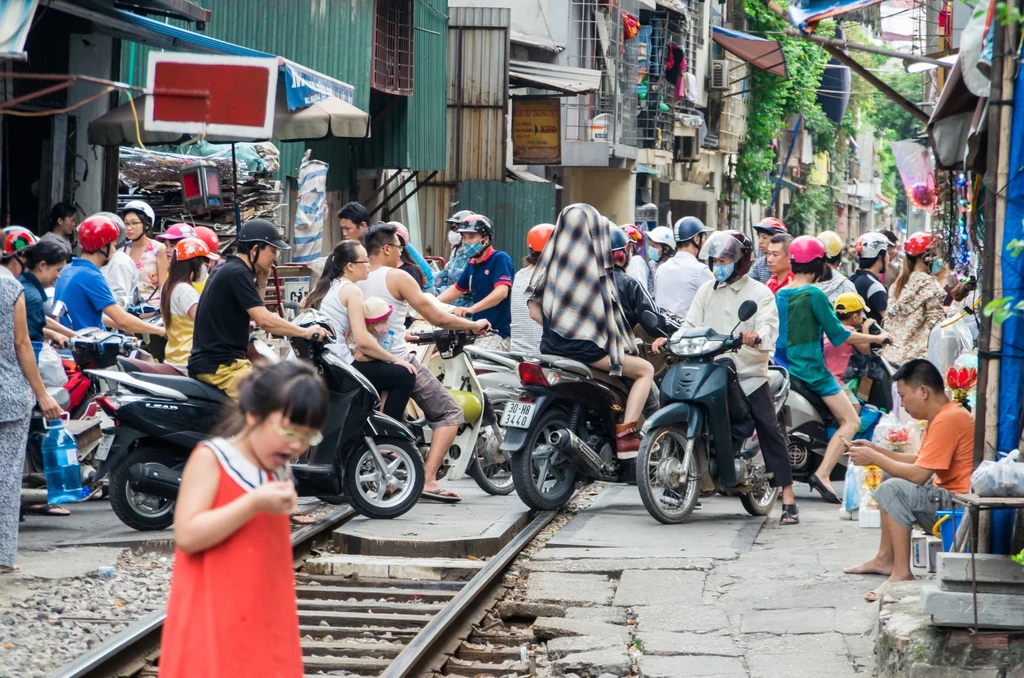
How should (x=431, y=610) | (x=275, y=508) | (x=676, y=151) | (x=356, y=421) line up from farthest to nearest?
(x=676, y=151)
(x=356, y=421)
(x=431, y=610)
(x=275, y=508)

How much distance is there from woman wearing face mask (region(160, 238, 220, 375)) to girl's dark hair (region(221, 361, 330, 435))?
5.71 m

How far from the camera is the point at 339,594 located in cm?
761

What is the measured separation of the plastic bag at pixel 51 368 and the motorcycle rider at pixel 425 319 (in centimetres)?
200

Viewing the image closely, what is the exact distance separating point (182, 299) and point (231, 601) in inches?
233

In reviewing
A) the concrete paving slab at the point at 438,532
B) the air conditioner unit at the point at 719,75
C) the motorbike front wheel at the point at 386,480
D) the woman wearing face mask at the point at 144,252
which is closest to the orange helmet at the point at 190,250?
the motorbike front wheel at the point at 386,480

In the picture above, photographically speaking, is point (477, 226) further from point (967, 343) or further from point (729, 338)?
point (967, 343)

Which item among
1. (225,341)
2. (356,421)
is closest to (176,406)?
(225,341)

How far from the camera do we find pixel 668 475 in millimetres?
9219

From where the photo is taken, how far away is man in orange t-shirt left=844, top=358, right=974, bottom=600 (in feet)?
21.3

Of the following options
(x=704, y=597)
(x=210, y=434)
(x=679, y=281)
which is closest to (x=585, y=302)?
(x=210, y=434)

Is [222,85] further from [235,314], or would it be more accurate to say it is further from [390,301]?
[235,314]

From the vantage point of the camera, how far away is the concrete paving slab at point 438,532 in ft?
27.9

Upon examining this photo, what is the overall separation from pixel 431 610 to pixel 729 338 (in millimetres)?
2953

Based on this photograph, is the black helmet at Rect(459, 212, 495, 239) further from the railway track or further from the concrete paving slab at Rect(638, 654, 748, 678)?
the concrete paving slab at Rect(638, 654, 748, 678)
